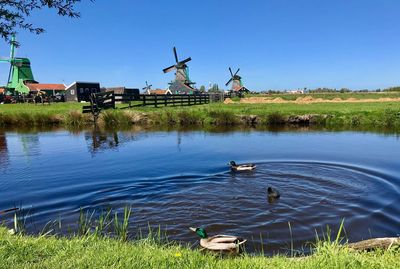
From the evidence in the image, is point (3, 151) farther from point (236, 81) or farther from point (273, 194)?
point (236, 81)

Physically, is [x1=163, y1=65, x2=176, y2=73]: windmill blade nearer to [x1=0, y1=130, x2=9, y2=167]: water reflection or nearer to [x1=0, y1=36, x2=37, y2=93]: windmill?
[x1=0, y1=36, x2=37, y2=93]: windmill

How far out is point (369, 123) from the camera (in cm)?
2969

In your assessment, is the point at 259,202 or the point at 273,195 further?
the point at 273,195

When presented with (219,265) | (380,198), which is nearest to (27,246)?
(219,265)

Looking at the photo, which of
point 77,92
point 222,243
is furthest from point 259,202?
point 77,92

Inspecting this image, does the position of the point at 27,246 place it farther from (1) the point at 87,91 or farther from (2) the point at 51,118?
(1) the point at 87,91

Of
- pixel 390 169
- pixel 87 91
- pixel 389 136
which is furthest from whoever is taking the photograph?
pixel 87 91

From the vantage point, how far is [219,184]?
12.3 m

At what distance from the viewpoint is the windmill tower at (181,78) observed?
79062 mm

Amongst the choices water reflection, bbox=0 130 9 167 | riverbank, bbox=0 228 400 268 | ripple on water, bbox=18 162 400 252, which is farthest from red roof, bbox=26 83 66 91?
riverbank, bbox=0 228 400 268

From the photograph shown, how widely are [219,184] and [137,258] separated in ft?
23.4

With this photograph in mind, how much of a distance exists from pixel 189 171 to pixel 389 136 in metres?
15.7

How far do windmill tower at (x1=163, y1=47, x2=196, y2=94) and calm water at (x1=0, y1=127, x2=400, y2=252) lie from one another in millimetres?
57978

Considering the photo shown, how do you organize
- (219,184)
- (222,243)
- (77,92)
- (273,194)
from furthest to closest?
1. (77,92)
2. (219,184)
3. (273,194)
4. (222,243)
